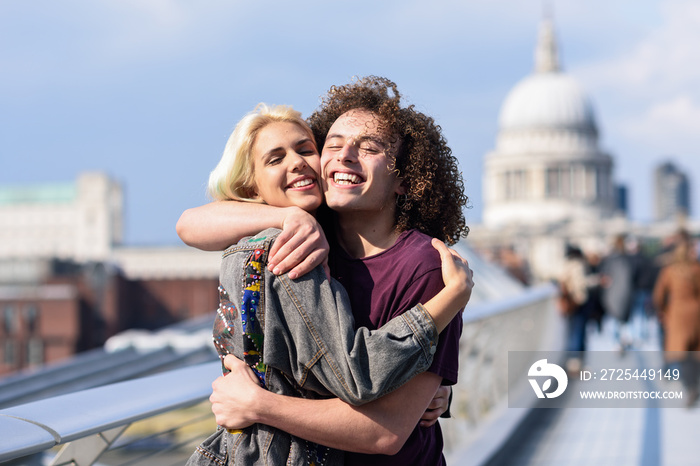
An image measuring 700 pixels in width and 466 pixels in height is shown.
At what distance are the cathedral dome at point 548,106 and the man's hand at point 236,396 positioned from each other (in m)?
74.6

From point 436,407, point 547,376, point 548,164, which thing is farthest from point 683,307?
point 548,164

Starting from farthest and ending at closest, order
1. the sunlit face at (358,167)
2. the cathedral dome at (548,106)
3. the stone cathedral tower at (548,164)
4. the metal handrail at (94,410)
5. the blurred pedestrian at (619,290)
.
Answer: the cathedral dome at (548,106), the stone cathedral tower at (548,164), the blurred pedestrian at (619,290), the sunlit face at (358,167), the metal handrail at (94,410)

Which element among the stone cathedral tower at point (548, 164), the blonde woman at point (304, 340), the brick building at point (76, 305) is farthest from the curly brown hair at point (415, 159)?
the stone cathedral tower at point (548, 164)

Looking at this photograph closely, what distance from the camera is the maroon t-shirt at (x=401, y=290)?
1591mm

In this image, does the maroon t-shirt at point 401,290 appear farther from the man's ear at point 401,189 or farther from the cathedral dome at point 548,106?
the cathedral dome at point 548,106

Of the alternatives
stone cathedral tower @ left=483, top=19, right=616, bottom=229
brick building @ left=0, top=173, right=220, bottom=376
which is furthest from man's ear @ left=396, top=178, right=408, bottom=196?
stone cathedral tower @ left=483, top=19, right=616, bottom=229

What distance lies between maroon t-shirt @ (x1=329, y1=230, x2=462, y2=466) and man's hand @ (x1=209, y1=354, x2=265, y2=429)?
217mm

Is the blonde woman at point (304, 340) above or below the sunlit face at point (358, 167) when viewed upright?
below

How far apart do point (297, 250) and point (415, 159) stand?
1.24 feet

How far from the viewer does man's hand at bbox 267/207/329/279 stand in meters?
1.49

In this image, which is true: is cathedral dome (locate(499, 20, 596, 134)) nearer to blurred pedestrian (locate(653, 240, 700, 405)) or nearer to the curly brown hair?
blurred pedestrian (locate(653, 240, 700, 405))

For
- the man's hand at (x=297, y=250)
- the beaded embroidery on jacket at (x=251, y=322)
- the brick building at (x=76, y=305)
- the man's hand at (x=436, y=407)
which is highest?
the man's hand at (x=297, y=250)

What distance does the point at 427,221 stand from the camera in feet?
5.89

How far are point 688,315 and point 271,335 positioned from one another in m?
4.71
